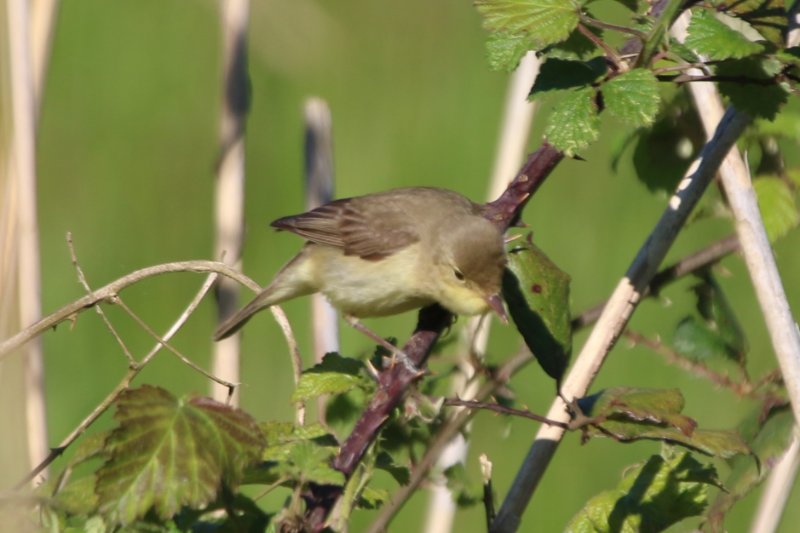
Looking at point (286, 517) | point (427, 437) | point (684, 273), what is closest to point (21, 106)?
point (427, 437)

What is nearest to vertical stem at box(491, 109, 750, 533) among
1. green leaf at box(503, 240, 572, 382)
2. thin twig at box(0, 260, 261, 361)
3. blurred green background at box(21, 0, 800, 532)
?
green leaf at box(503, 240, 572, 382)

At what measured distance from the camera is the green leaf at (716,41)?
159cm

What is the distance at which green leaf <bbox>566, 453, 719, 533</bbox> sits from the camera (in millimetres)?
1740

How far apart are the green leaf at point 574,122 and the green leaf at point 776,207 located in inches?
33.4

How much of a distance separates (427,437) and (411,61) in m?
4.37

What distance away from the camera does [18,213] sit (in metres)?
2.82

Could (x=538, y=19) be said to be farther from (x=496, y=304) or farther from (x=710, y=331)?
(x=496, y=304)

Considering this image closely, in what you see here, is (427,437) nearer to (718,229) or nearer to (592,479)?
(592,479)

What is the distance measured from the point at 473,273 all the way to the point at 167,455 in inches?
51.4

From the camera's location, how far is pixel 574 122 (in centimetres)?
163

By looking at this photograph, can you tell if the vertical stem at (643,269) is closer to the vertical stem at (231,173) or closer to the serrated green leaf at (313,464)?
the serrated green leaf at (313,464)

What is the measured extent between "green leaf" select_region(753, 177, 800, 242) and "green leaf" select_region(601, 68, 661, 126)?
2.87ft

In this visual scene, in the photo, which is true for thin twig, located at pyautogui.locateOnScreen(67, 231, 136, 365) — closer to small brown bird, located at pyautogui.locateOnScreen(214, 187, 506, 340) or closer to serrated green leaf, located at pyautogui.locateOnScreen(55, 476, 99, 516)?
serrated green leaf, located at pyautogui.locateOnScreen(55, 476, 99, 516)

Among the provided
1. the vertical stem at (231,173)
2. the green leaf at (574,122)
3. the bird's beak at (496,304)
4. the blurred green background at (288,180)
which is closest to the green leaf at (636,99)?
the green leaf at (574,122)
